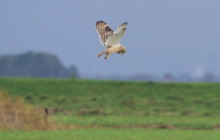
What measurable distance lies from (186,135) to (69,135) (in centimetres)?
416

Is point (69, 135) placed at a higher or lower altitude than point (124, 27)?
lower

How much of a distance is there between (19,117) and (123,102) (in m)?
17.2

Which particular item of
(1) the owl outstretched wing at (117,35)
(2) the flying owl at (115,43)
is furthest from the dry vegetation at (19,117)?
(1) the owl outstretched wing at (117,35)

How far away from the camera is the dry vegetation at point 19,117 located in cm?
2720

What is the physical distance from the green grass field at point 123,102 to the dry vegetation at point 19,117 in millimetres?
2609

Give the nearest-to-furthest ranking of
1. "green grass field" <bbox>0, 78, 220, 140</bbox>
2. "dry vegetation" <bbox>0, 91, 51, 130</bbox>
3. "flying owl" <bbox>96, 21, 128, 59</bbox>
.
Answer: "flying owl" <bbox>96, 21, 128, 59</bbox> → "dry vegetation" <bbox>0, 91, 51, 130</bbox> → "green grass field" <bbox>0, 78, 220, 140</bbox>

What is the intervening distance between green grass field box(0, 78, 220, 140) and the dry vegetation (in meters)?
2.61

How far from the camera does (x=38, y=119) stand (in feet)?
91.7

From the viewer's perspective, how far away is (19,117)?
27.5m

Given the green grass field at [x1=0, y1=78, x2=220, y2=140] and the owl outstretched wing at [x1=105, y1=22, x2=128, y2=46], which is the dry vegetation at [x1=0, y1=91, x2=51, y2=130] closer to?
the green grass field at [x1=0, y1=78, x2=220, y2=140]

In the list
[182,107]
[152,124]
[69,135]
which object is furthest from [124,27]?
[182,107]

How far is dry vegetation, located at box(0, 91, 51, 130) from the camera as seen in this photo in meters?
27.2

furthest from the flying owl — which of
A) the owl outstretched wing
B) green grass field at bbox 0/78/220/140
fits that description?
green grass field at bbox 0/78/220/140

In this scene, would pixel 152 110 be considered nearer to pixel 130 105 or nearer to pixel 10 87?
pixel 130 105
